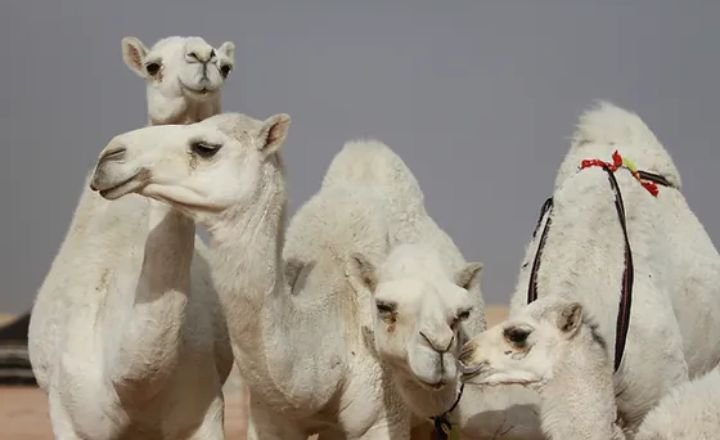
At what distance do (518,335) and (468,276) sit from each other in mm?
568

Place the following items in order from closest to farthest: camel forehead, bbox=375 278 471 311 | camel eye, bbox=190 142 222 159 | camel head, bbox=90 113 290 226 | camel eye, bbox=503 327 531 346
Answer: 1. camel head, bbox=90 113 290 226
2. camel eye, bbox=190 142 222 159
3. camel eye, bbox=503 327 531 346
4. camel forehead, bbox=375 278 471 311

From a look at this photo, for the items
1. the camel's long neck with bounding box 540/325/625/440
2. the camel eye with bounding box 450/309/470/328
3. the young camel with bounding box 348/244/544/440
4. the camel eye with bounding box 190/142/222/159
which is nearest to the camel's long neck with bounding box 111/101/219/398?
the camel eye with bounding box 190/142/222/159

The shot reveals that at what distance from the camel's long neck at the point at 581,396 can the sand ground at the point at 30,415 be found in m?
6.10

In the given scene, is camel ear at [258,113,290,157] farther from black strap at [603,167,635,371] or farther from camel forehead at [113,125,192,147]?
black strap at [603,167,635,371]

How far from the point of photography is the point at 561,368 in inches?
184

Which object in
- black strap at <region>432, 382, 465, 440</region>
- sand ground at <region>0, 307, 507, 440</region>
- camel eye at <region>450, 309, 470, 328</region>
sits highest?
camel eye at <region>450, 309, 470, 328</region>

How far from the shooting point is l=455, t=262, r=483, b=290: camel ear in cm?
526

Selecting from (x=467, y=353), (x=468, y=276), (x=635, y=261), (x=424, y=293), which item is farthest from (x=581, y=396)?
(x=635, y=261)

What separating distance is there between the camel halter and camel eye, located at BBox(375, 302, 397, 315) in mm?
909

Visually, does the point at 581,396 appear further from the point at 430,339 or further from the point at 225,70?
the point at 225,70

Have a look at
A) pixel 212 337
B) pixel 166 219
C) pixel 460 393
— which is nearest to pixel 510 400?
pixel 460 393

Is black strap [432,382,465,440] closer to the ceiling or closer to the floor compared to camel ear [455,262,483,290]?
closer to the floor

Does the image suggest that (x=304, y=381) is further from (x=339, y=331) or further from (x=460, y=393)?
(x=460, y=393)

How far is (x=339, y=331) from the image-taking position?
5.39 meters
